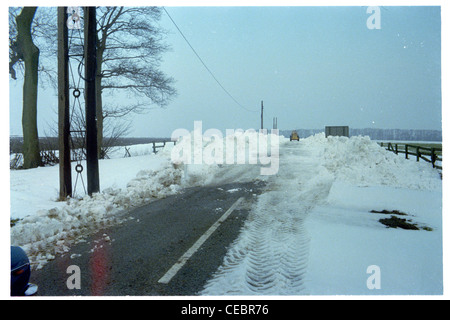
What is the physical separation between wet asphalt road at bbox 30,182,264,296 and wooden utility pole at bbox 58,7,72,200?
2104 mm

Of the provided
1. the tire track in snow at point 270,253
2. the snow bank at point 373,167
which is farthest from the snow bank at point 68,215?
the snow bank at point 373,167

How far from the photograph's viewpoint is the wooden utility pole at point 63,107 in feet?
23.1

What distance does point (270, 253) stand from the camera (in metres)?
4.12

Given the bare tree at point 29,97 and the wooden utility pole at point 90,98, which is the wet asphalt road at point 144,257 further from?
the bare tree at point 29,97

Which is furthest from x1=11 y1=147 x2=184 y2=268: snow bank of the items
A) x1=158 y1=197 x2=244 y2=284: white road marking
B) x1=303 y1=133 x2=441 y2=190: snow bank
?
x1=303 y1=133 x2=441 y2=190: snow bank

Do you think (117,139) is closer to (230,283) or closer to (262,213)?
(262,213)

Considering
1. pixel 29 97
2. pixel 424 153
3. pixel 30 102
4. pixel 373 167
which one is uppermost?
pixel 29 97

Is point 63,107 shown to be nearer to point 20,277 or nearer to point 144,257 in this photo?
point 144,257

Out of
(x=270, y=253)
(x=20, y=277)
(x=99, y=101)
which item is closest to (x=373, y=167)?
(x=270, y=253)

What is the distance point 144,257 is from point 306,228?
2791mm

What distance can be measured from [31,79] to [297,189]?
11.7 metres

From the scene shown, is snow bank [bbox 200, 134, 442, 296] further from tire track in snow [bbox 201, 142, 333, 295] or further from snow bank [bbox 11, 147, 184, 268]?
snow bank [bbox 11, 147, 184, 268]

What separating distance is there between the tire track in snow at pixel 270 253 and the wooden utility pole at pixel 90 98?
4159mm
